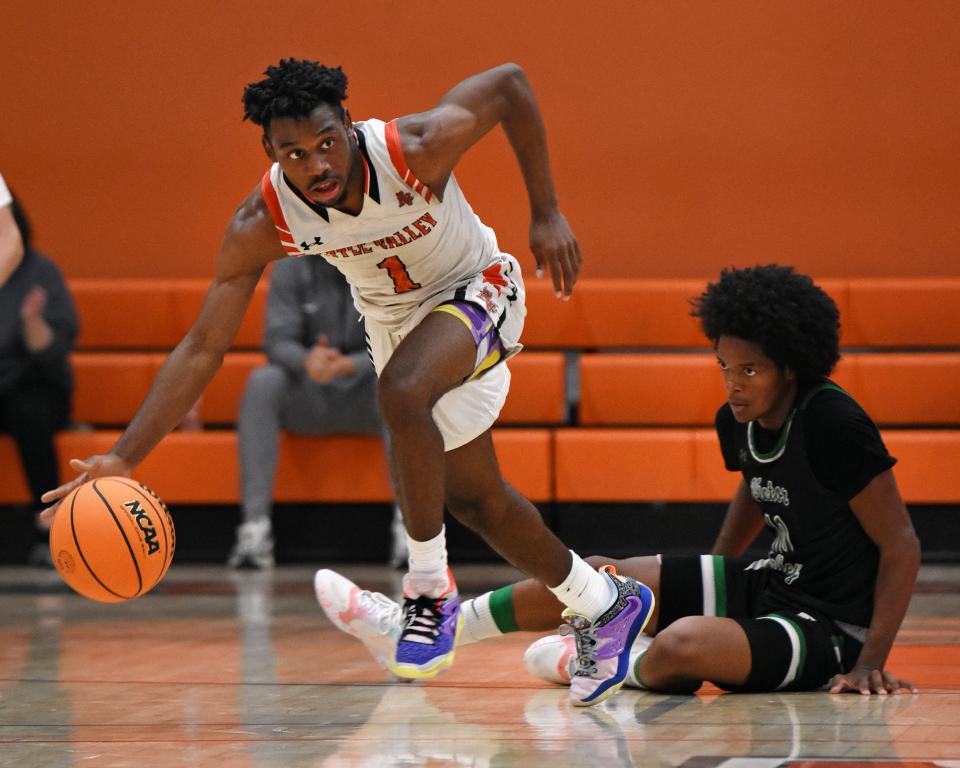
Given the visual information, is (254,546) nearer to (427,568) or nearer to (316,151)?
(427,568)

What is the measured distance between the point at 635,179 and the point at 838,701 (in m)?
3.86

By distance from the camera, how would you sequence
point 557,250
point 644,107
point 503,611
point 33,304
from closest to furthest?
point 557,250 < point 503,611 < point 33,304 < point 644,107

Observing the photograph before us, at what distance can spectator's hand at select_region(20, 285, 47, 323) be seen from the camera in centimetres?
558

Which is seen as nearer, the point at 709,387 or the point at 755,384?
the point at 755,384

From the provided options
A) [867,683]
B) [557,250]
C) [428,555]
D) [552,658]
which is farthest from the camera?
[552,658]

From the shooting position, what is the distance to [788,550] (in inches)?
119

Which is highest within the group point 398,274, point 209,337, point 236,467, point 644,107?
point 644,107

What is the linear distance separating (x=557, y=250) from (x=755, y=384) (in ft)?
1.61

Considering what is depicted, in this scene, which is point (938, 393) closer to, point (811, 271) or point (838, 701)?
point (811, 271)

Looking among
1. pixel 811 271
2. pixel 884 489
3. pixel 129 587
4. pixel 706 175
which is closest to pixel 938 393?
pixel 811 271

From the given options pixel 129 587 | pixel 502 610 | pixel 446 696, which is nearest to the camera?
pixel 129 587

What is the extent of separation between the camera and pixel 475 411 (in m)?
2.94

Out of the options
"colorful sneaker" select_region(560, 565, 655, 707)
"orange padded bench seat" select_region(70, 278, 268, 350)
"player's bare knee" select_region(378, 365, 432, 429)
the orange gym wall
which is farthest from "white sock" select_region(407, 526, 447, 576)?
the orange gym wall

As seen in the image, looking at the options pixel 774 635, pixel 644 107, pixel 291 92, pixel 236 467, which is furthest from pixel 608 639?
pixel 644 107
